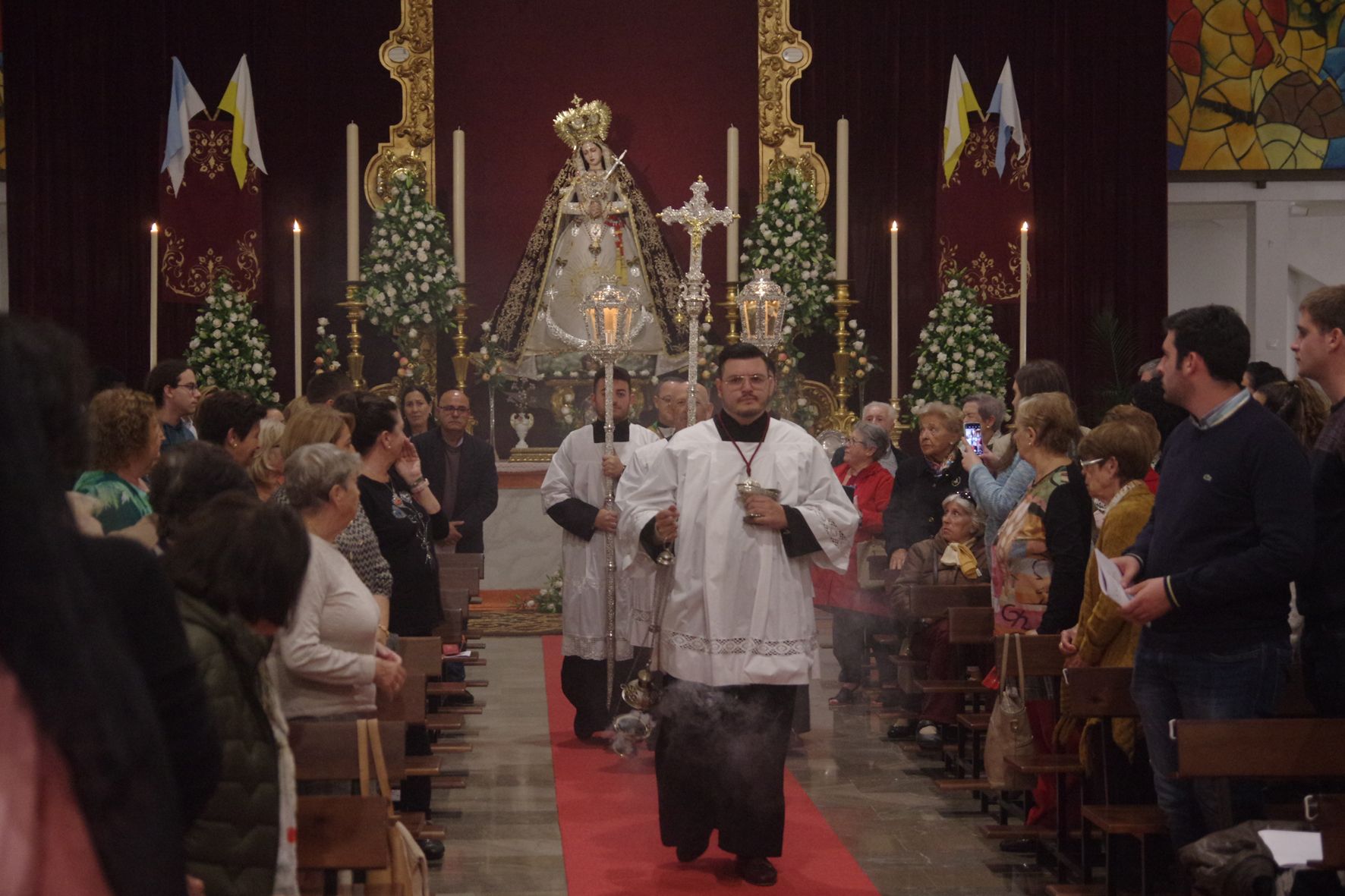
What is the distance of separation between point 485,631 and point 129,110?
606 centimetres

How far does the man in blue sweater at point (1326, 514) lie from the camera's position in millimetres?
4027

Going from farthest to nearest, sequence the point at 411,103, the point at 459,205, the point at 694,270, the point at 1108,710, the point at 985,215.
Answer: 1. the point at 985,215
2. the point at 411,103
3. the point at 459,205
4. the point at 694,270
5. the point at 1108,710

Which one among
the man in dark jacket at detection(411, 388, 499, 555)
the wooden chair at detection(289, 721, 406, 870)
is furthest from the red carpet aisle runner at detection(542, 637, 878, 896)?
the man in dark jacket at detection(411, 388, 499, 555)

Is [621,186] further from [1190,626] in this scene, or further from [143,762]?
[143,762]

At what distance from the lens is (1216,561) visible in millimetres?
4035

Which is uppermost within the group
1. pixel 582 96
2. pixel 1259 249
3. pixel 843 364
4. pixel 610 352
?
pixel 582 96

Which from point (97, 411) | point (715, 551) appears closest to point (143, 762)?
point (97, 411)

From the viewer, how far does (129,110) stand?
13.4 metres

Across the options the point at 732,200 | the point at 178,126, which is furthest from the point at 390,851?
the point at 178,126

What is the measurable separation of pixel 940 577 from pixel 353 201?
696 cm

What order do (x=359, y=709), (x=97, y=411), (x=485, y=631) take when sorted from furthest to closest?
(x=485, y=631) → (x=97, y=411) → (x=359, y=709)

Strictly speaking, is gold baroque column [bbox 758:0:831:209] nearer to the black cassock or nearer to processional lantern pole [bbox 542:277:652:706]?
processional lantern pole [bbox 542:277:652:706]

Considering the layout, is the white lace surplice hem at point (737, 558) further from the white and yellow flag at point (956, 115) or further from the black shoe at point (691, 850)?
the white and yellow flag at point (956, 115)

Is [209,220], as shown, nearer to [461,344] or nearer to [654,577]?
[461,344]
